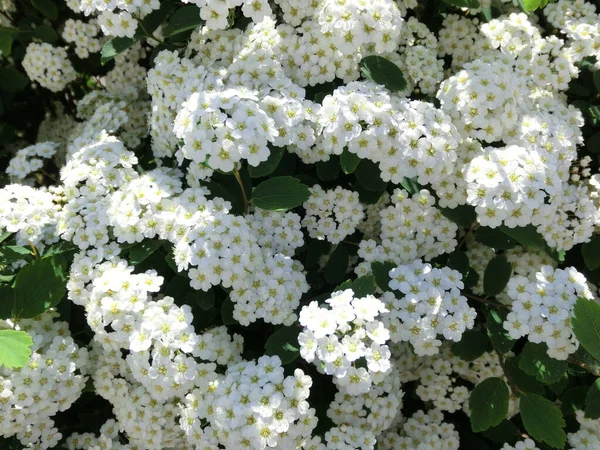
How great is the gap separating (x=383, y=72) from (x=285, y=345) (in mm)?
1406

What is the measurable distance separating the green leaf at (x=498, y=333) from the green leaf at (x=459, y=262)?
0.24 metres

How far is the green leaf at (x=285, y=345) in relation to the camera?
2582 millimetres

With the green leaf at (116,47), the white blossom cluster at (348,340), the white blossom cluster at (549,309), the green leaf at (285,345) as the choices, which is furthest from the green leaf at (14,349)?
the white blossom cluster at (549,309)

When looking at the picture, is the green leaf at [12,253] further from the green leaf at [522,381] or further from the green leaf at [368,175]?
the green leaf at [522,381]

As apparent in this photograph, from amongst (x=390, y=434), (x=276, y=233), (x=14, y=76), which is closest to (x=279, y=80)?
(x=276, y=233)

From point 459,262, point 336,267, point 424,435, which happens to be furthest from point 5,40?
point 424,435

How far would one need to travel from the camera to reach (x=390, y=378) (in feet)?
9.36

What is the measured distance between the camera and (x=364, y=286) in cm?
258

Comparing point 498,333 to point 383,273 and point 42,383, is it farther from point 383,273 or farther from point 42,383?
point 42,383

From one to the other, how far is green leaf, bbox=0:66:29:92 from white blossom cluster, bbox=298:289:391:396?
118 inches

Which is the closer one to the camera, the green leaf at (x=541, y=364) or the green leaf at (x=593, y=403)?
the green leaf at (x=541, y=364)

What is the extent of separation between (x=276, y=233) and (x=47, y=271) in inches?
43.1

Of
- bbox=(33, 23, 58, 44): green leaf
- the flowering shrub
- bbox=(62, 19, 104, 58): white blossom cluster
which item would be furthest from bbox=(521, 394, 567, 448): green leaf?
bbox=(33, 23, 58, 44): green leaf

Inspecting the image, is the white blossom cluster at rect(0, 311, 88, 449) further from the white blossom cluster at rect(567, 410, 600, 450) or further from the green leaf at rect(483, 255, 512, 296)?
the white blossom cluster at rect(567, 410, 600, 450)
